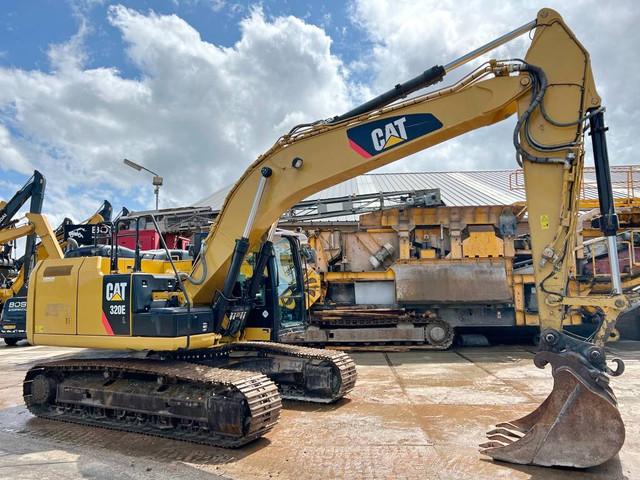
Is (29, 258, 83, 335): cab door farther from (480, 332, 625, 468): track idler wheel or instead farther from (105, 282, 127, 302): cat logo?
(480, 332, 625, 468): track idler wheel

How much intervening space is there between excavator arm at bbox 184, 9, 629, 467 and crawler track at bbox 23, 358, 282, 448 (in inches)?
34.3

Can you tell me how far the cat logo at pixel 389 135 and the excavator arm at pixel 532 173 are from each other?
1cm

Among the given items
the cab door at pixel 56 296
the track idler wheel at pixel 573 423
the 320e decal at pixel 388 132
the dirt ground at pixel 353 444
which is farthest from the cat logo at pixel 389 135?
the cab door at pixel 56 296

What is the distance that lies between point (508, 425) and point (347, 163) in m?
3.15

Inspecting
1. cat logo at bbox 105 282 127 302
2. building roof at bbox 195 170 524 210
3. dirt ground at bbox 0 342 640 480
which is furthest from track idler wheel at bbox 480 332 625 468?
building roof at bbox 195 170 524 210

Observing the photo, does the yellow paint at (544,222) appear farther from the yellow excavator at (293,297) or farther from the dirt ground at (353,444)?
the dirt ground at (353,444)

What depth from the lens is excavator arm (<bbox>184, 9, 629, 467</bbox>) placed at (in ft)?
13.6

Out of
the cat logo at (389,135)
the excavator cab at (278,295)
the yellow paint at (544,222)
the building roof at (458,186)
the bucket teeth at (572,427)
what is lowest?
the bucket teeth at (572,427)

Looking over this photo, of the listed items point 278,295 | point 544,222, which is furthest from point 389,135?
point 278,295

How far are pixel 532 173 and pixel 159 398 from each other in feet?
14.8

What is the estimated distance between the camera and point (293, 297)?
6879 mm

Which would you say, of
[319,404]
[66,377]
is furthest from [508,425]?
[66,377]

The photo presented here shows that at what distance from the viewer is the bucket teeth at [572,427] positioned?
13.1ft

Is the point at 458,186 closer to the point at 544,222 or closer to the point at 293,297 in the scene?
the point at 293,297
